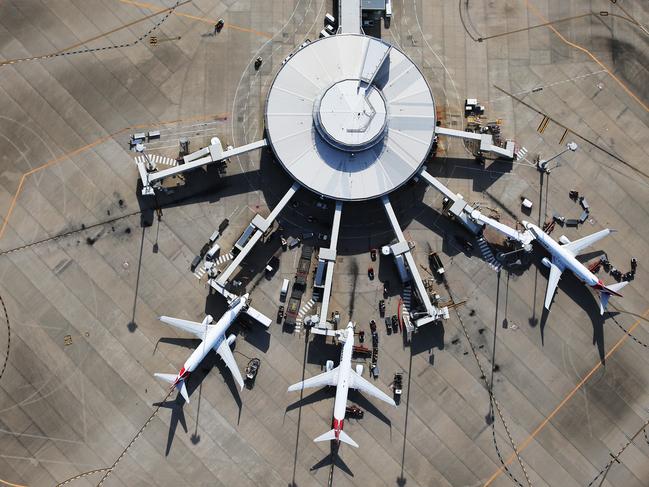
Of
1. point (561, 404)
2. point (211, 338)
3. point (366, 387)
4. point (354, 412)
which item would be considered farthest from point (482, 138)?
point (211, 338)

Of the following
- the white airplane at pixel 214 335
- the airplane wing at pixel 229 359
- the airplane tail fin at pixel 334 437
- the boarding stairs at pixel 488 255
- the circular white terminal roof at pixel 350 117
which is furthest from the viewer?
the boarding stairs at pixel 488 255

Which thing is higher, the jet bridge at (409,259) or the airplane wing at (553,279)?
the jet bridge at (409,259)

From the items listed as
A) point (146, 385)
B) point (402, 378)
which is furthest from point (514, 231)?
point (146, 385)

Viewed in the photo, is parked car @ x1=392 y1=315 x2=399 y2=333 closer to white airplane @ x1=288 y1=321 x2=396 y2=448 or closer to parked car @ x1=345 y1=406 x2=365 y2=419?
white airplane @ x1=288 y1=321 x2=396 y2=448

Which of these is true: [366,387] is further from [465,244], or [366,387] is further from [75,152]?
[75,152]

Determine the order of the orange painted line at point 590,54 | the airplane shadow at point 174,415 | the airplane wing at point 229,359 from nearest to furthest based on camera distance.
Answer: the airplane wing at point 229,359, the airplane shadow at point 174,415, the orange painted line at point 590,54

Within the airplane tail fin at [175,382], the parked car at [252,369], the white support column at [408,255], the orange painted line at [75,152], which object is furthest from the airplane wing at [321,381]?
the orange painted line at [75,152]

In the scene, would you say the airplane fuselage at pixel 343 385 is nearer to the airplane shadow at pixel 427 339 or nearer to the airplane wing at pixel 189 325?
the airplane shadow at pixel 427 339

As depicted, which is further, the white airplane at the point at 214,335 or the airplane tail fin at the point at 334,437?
the white airplane at the point at 214,335

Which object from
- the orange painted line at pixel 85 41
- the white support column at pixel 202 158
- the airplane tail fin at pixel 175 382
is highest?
the orange painted line at pixel 85 41
